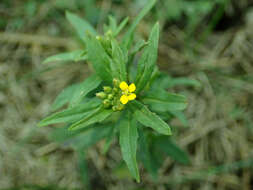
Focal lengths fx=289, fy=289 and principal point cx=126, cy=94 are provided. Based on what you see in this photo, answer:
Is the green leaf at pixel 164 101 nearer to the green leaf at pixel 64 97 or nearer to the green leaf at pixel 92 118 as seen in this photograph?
the green leaf at pixel 92 118

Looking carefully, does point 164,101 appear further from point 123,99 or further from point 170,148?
point 170,148

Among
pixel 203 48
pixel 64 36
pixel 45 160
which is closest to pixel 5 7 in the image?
pixel 64 36

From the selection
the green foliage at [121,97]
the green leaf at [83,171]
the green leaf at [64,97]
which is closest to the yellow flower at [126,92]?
the green foliage at [121,97]

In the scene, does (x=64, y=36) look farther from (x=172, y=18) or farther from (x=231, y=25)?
(x=231, y=25)

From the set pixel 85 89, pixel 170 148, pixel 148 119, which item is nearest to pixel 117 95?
pixel 85 89

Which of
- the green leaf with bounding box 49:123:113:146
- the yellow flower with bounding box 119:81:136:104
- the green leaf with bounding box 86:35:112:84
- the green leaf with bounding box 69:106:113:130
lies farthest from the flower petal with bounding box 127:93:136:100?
the green leaf with bounding box 49:123:113:146
